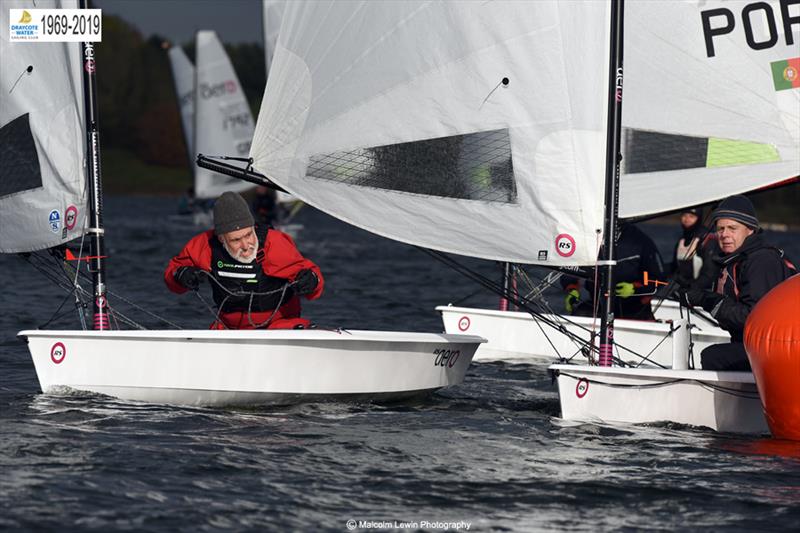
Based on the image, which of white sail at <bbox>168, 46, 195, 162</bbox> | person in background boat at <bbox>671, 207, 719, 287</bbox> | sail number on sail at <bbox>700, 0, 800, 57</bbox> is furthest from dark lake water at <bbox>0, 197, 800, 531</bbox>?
white sail at <bbox>168, 46, 195, 162</bbox>

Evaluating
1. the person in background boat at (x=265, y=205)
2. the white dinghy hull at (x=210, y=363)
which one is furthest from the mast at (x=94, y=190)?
the person in background boat at (x=265, y=205)

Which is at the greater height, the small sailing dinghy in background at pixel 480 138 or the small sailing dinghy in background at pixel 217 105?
the small sailing dinghy in background at pixel 217 105

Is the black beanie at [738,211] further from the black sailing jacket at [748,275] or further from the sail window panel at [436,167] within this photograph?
the sail window panel at [436,167]

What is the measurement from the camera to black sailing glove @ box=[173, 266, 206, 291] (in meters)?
7.65

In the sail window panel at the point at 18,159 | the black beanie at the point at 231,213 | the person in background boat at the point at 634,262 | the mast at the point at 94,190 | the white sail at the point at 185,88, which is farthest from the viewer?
the white sail at the point at 185,88

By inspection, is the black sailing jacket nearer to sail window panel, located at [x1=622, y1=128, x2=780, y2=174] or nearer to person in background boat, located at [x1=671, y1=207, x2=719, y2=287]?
sail window panel, located at [x1=622, y1=128, x2=780, y2=174]

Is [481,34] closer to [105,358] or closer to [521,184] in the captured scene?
[521,184]

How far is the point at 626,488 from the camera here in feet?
20.1

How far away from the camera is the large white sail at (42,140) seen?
8312 mm

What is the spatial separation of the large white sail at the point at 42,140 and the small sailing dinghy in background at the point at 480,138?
114 centimetres

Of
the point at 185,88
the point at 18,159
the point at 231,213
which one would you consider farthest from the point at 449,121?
the point at 185,88

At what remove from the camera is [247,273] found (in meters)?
7.81

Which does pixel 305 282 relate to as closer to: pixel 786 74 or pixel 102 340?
pixel 102 340

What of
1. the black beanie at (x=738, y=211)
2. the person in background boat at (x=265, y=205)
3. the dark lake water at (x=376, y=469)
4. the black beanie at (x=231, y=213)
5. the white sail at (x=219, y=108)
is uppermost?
the white sail at (x=219, y=108)
